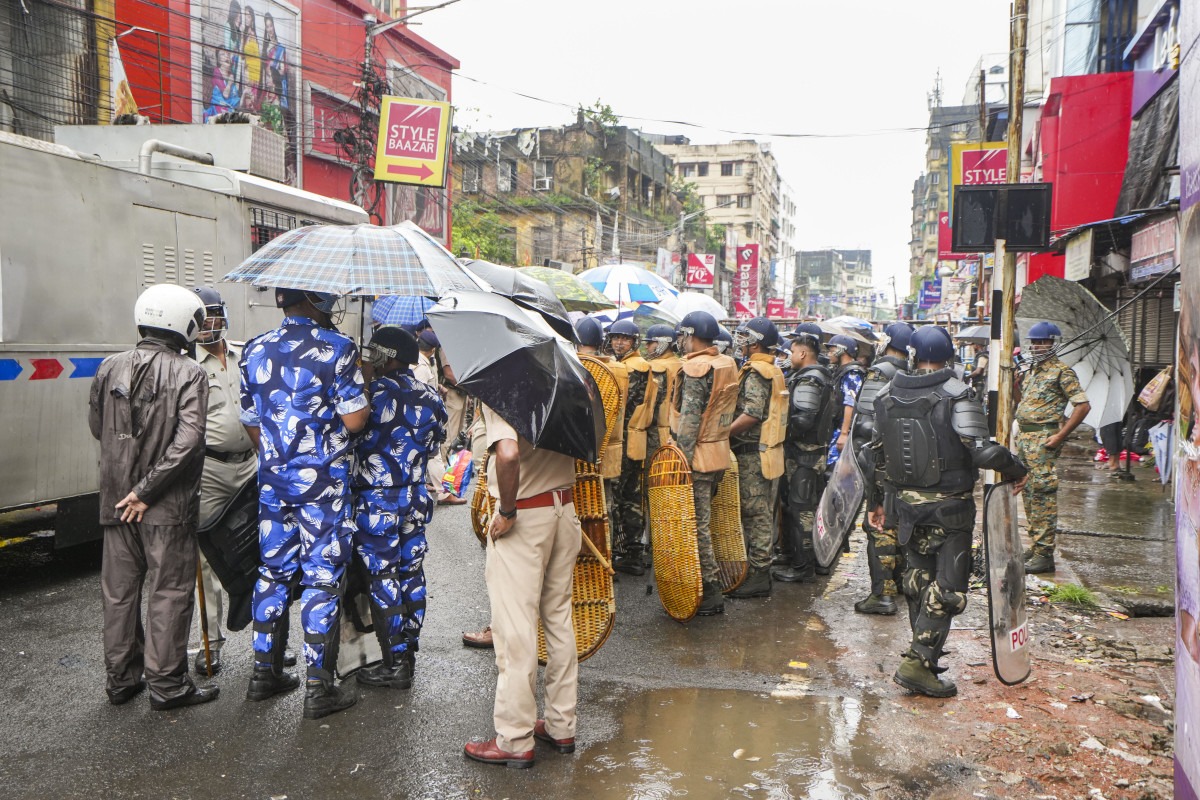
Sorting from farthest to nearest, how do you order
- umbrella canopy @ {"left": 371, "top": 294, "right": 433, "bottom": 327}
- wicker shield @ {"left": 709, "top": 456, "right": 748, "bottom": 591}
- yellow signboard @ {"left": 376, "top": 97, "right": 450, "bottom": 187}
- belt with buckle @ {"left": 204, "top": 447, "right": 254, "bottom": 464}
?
yellow signboard @ {"left": 376, "top": 97, "right": 450, "bottom": 187}
umbrella canopy @ {"left": 371, "top": 294, "right": 433, "bottom": 327}
wicker shield @ {"left": 709, "top": 456, "right": 748, "bottom": 591}
belt with buckle @ {"left": 204, "top": 447, "right": 254, "bottom": 464}

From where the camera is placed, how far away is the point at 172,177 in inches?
308

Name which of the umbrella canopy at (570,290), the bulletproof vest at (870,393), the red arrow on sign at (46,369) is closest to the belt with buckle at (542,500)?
the bulletproof vest at (870,393)

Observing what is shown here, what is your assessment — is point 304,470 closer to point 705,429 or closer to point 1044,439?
point 705,429

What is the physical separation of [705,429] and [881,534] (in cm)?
132

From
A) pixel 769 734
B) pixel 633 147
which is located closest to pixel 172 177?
pixel 769 734

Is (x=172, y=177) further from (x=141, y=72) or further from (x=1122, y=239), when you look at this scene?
(x=1122, y=239)

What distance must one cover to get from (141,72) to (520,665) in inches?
617

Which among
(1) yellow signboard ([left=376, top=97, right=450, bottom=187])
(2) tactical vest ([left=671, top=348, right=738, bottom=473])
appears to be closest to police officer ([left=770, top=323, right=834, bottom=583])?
(2) tactical vest ([left=671, top=348, right=738, bottom=473])

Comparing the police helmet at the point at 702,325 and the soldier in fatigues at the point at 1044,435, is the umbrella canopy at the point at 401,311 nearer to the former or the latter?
the police helmet at the point at 702,325

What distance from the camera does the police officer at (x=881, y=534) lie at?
243 inches

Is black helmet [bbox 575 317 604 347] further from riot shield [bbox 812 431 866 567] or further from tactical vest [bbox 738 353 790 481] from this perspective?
riot shield [bbox 812 431 866 567]

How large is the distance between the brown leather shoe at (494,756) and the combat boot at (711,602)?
2608mm

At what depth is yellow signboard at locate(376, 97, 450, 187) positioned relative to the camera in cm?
1762

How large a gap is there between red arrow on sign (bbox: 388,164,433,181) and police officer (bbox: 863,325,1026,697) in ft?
45.7
